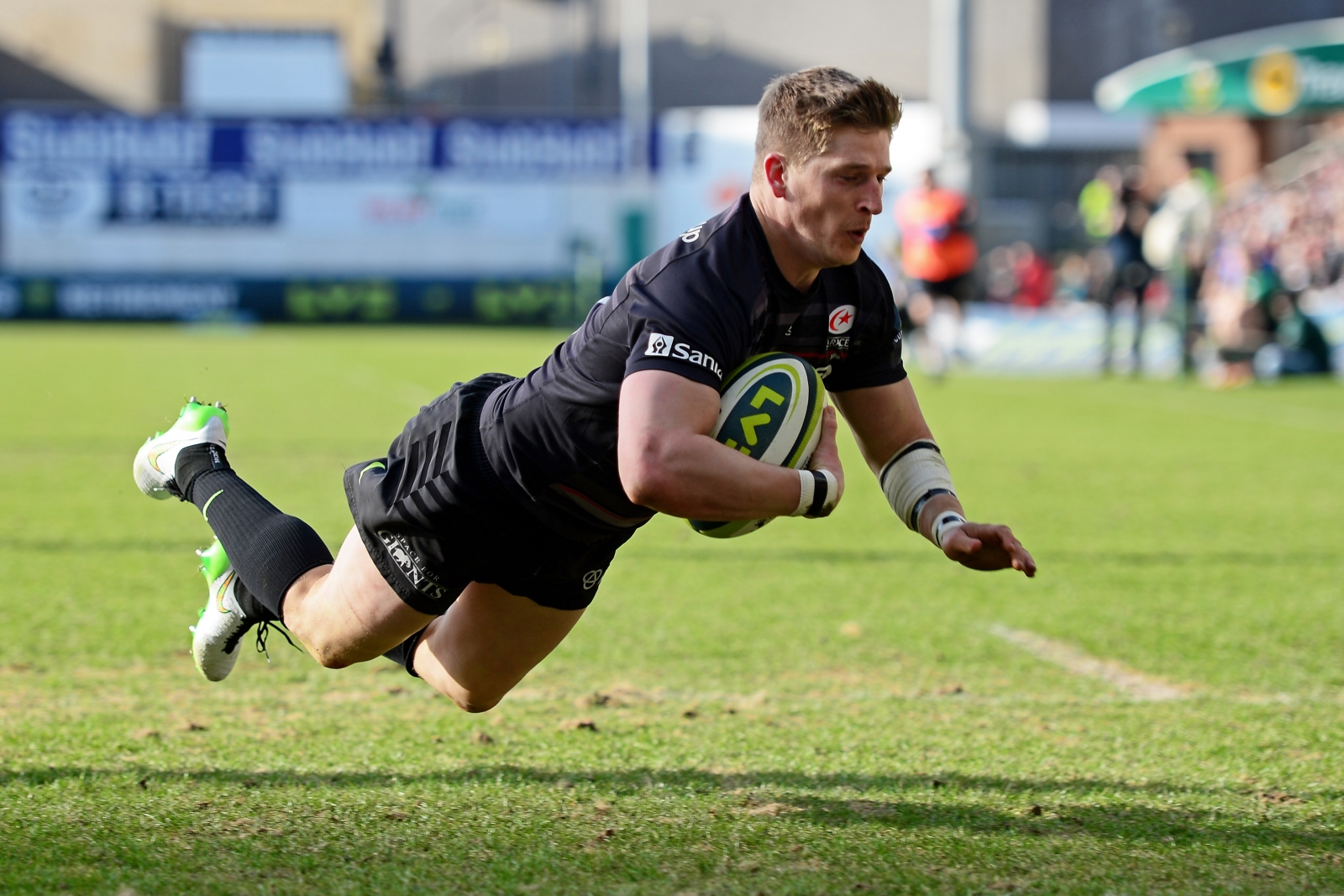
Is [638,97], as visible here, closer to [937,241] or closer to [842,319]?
[937,241]

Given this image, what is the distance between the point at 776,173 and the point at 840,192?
6.2 inches

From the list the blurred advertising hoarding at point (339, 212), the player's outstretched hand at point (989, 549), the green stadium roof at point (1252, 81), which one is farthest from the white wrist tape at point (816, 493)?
the blurred advertising hoarding at point (339, 212)

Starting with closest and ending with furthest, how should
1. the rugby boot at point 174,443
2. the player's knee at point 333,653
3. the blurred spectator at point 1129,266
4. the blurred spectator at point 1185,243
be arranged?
1. the player's knee at point 333,653
2. the rugby boot at point 174,443
3. the blurred spectator at point 1129,266
4. the blurred spectator at point 1185,243

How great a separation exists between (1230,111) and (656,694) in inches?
766

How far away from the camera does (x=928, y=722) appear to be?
4312 millimetres

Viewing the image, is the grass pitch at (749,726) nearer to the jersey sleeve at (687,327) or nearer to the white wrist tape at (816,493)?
the white wrist tape at (816,493)

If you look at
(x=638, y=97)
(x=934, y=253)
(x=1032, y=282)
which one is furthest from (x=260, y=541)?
(x=638, y=97)

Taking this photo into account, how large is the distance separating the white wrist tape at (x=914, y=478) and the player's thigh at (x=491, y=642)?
844 mm

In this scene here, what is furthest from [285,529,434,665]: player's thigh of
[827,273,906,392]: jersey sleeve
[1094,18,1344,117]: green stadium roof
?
[1094,18,1344,117]: green stadium roof

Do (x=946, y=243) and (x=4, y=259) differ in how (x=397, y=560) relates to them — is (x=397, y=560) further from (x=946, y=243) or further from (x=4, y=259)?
(x=4, y=259)

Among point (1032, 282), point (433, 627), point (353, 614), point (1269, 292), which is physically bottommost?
point (433, 627)

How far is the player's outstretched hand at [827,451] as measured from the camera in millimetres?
3209

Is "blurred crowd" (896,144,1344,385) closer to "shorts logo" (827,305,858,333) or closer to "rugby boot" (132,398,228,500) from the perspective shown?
"rugby boot" (132,398,228,500)

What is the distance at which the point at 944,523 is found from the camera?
11.1 feet
